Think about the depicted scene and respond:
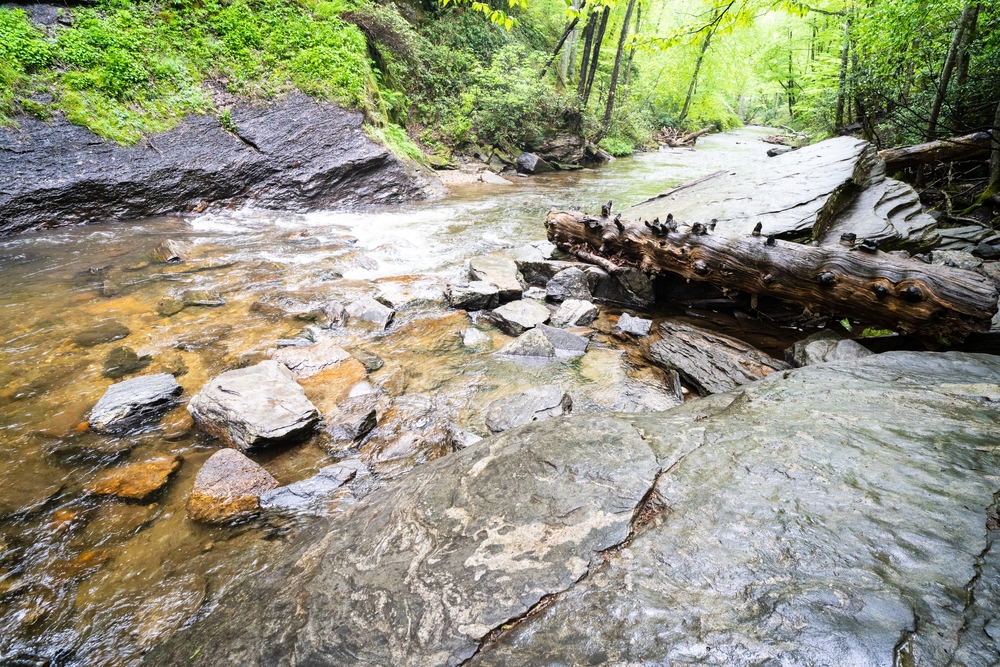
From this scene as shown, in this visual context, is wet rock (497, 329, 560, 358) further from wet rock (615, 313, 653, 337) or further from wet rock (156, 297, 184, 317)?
wet rock (156, 297, 184, 317)

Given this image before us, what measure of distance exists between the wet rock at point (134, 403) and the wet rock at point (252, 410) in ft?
0.96

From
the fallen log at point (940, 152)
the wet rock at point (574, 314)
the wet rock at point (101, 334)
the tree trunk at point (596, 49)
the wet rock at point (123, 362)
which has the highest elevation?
the tree trunk at point (596, 49)

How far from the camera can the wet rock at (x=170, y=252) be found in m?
5.93

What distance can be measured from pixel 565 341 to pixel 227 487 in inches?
123

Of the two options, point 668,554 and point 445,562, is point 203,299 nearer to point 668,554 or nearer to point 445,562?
point 445,562

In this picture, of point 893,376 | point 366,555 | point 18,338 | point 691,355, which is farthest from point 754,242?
point 18,338

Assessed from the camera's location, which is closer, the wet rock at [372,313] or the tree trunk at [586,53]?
the wet rock at [372,313]

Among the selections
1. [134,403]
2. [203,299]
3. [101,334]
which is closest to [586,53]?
[203,299]

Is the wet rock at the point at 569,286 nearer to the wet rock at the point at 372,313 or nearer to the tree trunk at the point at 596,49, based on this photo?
the wet rock at the point at 372,313

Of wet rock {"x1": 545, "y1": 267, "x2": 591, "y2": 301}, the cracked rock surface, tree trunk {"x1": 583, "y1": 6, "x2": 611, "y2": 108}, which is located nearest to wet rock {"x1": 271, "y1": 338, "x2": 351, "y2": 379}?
the cracked rock surface

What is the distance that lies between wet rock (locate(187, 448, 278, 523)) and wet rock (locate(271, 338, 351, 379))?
1117 millimetres

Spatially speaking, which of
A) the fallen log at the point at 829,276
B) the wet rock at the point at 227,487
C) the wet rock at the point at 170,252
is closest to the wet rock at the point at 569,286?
the fallen log at the point at 829,276

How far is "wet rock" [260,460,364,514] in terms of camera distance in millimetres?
2523

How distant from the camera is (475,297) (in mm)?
5164
